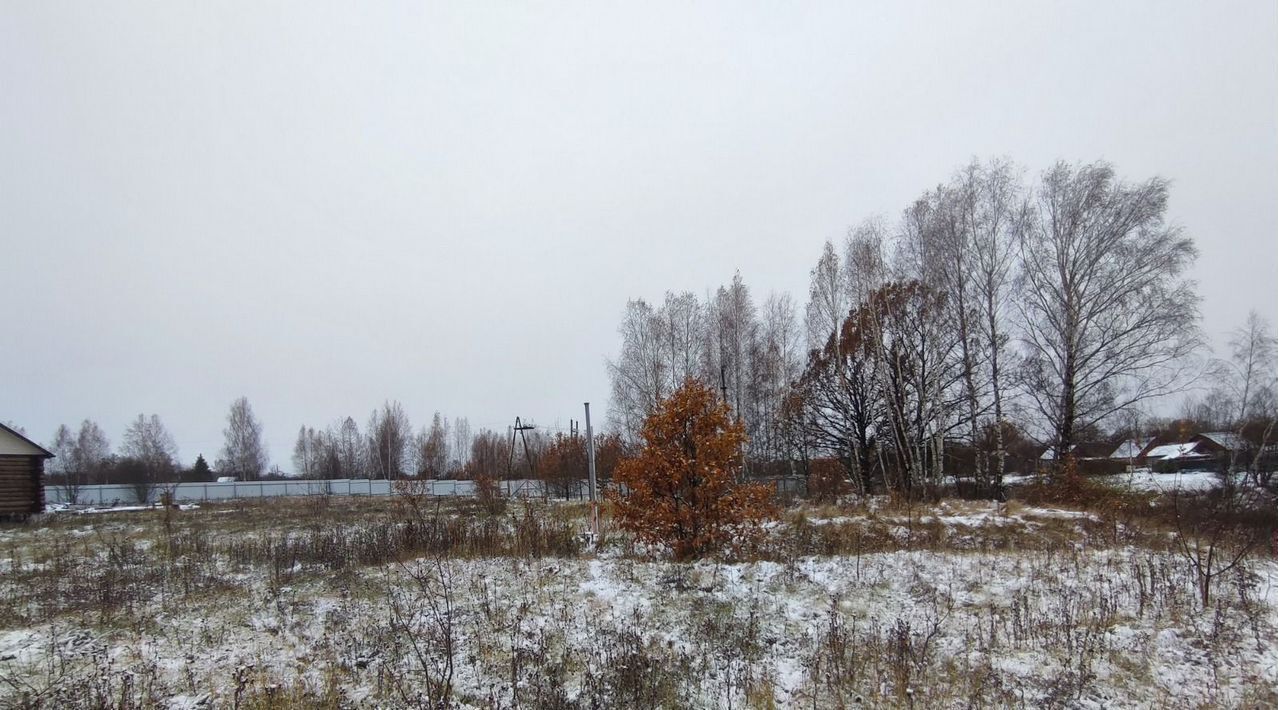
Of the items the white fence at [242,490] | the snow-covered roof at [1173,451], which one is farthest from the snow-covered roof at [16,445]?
the snow-covered roof at [1173,451]

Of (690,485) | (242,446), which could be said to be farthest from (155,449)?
(690,485)

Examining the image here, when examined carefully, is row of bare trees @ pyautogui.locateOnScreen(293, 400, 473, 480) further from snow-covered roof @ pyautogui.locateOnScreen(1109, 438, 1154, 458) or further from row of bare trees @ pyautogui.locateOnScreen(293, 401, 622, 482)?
snow-covered roof @ pyautogui.locateOnScreen(1109, 438, 1154, 458)

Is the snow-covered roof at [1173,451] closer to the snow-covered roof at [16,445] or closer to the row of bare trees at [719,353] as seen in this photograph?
the row of bare trees at [719,353]

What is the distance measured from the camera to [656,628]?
6.34m

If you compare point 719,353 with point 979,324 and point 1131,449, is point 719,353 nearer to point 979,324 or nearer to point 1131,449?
point 979,324

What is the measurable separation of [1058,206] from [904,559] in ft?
54.4

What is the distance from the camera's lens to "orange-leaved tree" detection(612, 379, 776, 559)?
29.5ft

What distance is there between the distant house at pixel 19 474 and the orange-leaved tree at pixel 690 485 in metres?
25.0

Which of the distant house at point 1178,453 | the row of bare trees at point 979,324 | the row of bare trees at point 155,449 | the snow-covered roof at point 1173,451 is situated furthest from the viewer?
the row of bare trees at point 155,449

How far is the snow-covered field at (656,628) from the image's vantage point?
4973 millimetres

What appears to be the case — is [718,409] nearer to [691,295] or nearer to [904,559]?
[904,559]

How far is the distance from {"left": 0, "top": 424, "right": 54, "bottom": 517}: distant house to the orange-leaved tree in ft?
82.1

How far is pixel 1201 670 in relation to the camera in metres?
5.24

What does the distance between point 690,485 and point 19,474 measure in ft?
86.5
